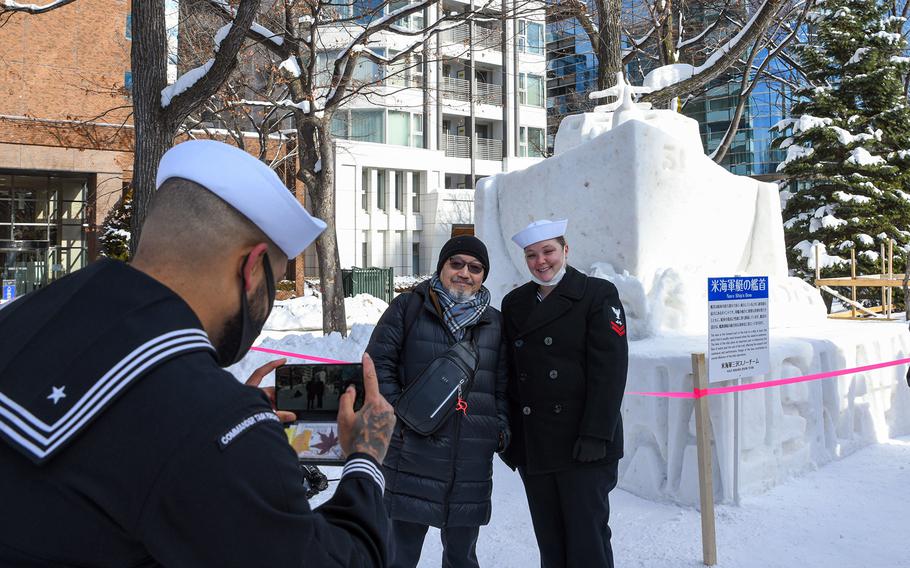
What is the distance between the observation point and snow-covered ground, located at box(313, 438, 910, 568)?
460 centimetres

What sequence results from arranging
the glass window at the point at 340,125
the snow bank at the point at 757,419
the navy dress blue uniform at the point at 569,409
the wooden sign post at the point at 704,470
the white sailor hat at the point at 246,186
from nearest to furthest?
the white sailor hat at the point at 246,186 < the navy dress blue uniform at the point at 569,409 < the wooden sign post at the point at 704,470 < the snow bank at the point at 757,419 < the glass window at the point at 340,125

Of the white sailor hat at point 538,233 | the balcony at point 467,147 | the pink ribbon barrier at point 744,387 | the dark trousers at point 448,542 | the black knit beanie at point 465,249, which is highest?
the balcony at point 467,147

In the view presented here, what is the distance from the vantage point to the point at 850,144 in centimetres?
2161

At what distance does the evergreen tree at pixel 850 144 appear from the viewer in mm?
21156

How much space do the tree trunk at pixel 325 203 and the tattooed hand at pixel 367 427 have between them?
1223cm

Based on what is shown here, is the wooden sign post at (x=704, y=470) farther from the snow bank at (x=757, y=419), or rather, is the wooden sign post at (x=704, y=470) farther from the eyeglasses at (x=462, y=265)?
the eyeglasses at (x=462, y=265)

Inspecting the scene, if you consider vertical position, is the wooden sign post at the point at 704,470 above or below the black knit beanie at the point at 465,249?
below

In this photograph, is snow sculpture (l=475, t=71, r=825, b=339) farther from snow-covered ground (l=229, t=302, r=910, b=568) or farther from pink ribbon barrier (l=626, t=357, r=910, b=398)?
pink ribbon barrier (l=626, t=357, r=910, b=398)

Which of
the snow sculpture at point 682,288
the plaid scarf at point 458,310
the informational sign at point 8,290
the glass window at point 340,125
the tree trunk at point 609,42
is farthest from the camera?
the glass window at point 340,125

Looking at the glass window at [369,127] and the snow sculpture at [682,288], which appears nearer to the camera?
the snow sculpture at [682,288]

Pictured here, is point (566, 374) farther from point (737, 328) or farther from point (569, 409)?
→ point (737, 328)

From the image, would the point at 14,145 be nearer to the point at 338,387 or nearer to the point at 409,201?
the point at 409,201

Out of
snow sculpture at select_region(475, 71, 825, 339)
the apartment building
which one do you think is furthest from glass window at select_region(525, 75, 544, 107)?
snow sculpture at select_region(475, 71, 825, 339)

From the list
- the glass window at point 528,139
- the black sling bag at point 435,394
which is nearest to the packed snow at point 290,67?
the black sling bag at point 435,394
